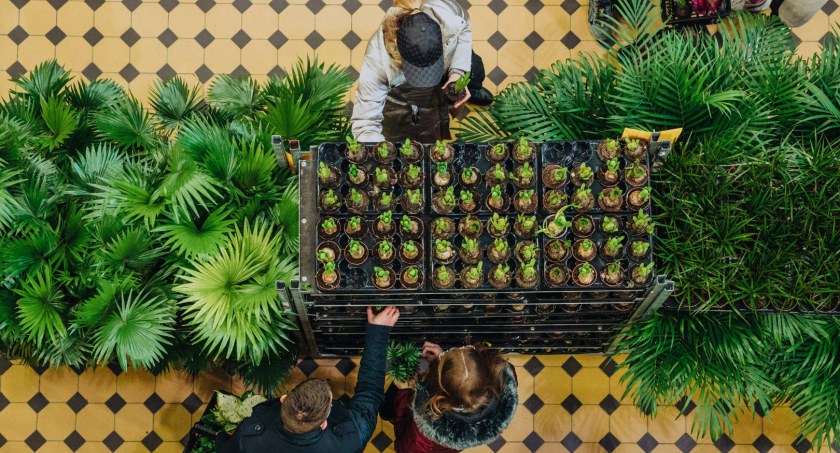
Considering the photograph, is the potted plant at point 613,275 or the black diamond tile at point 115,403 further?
the black diamond tile at point 115,403

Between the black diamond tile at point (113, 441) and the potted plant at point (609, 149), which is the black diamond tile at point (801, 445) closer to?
the potted plant at point (609, 149)

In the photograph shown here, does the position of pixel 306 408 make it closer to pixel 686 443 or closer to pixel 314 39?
pixel 686 443

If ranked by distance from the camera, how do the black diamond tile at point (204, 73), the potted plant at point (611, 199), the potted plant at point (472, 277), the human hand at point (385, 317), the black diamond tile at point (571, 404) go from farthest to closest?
the black diamond tile at point (204, 73)
the black diamond tile at point (571, 404)
the human hand at point (385, 317)
the potted plant at point (611, 199)
the potted plant at point (472, 277)

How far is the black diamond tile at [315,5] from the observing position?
204 inches

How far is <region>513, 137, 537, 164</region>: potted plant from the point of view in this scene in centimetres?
306

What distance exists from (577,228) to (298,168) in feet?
4.19

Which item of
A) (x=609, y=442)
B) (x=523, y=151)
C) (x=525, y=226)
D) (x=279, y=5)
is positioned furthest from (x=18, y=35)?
(x=609, y=442)

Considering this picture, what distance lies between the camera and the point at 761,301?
124 inches

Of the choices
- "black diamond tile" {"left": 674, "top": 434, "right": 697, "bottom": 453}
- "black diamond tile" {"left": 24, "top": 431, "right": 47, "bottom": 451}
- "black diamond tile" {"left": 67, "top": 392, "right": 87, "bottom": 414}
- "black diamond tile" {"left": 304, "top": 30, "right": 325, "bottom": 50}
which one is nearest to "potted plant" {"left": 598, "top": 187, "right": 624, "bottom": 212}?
"black diamond tile" {"left": 674, "top": 434, "right": 697, "bottom": 453}

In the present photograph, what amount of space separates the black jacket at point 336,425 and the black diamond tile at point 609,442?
1881 mm

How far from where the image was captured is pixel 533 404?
4.55m

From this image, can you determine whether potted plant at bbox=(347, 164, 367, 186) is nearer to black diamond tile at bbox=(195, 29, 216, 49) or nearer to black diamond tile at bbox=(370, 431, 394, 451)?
black diamond tile at bbox=(370, 431, 394, 451)

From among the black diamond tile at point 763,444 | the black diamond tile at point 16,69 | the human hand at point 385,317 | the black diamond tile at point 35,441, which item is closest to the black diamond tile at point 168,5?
the black diamond tile at point 16,69

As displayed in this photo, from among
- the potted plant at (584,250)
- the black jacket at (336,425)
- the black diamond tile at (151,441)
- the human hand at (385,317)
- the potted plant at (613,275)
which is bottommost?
the black diamond tile at (151,441)
